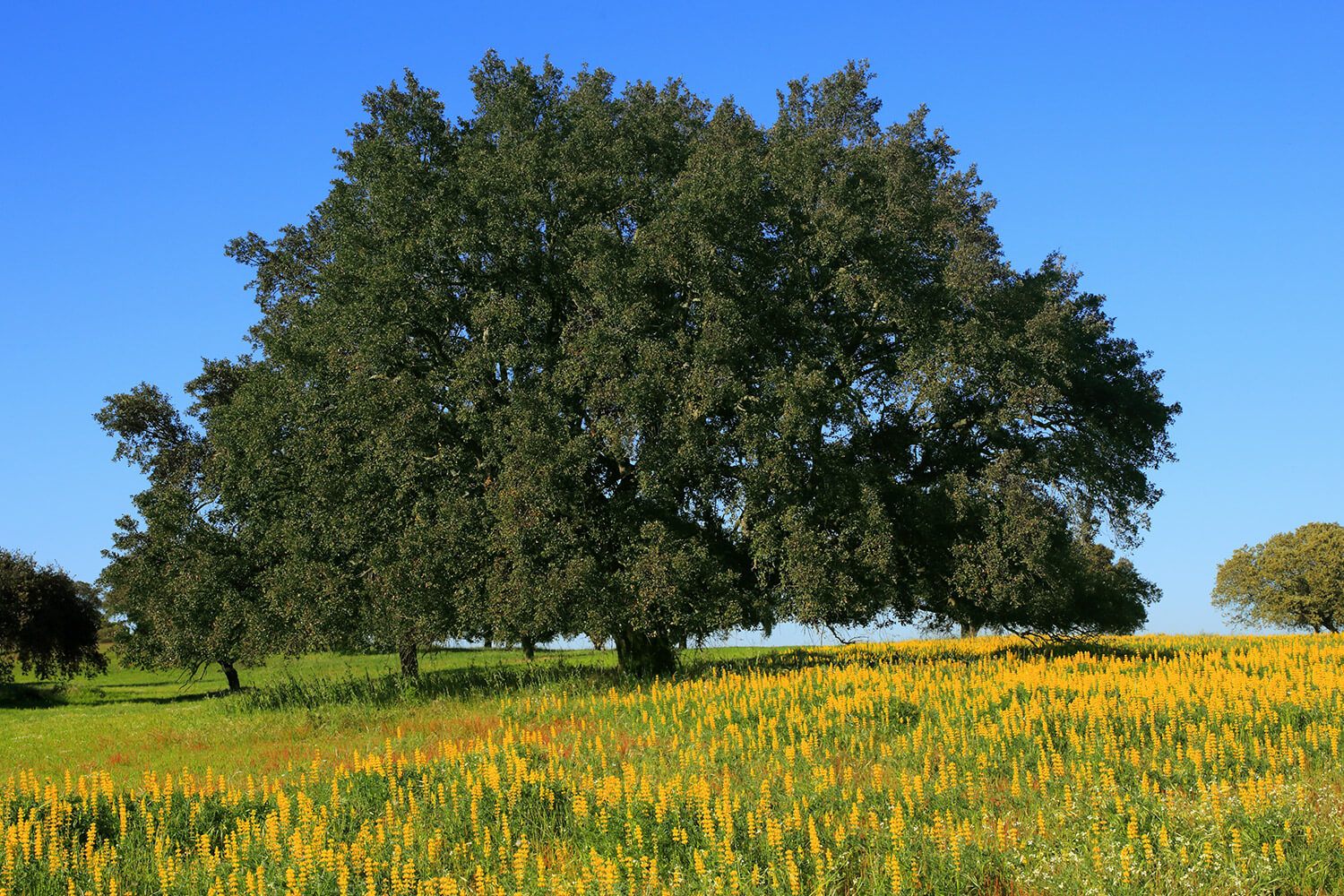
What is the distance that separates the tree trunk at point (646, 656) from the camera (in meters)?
25.9

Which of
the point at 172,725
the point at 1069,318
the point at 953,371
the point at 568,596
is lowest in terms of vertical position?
the point at 172,725

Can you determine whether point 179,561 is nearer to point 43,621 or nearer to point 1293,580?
point 43,621

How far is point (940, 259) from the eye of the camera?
26.3m

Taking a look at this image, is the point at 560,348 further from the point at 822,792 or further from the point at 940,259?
the point at 822,792

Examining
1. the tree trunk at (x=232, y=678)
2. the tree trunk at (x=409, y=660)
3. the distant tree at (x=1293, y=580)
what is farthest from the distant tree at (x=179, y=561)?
the distant tree at (x=1293, y=580)

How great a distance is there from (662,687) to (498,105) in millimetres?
Answer: 15275

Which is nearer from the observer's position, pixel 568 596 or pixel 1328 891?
pixel 1328 891

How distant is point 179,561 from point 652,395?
1604 cm

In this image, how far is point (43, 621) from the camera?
127 feet

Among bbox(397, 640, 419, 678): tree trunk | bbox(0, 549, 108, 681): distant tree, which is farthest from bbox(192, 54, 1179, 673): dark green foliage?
bbox(0, 549, 108, 681): distant tree

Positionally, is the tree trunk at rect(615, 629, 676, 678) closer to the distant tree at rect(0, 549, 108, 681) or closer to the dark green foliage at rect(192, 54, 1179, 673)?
the dark green foliage at rect(192, 54, 1179, 673)

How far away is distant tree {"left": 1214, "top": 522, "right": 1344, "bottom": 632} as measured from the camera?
183ft

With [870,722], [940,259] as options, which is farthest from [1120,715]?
[940,259]

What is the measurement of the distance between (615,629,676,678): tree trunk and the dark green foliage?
104 millimetres
